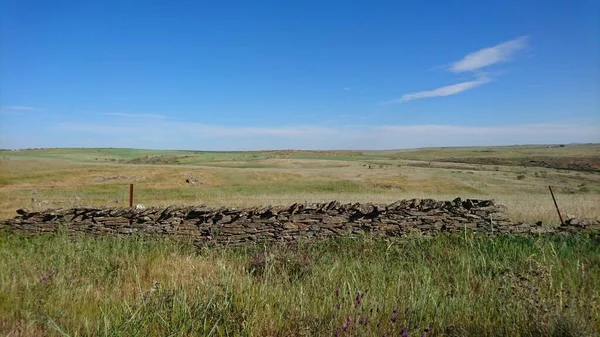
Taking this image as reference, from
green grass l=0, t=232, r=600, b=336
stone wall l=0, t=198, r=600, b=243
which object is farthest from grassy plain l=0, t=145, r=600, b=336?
stone wall l=0, t=198, r=600, b=243

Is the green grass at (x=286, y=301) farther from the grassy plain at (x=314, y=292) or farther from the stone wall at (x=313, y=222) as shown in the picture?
the stone wall at (x=313, y=222)

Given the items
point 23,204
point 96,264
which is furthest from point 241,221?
point 23,204

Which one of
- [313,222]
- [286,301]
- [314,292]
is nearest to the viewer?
[286,301]

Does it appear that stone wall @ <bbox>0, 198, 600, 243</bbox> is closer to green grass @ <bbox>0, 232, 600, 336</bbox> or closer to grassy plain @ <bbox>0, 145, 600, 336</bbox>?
grassy plain @ <bbox>0, 145, 600, 336</bbox>

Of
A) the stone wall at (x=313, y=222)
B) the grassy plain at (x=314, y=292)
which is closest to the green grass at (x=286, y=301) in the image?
the grassy plain at (x=314, y=292)

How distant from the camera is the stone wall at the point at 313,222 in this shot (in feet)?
35.4

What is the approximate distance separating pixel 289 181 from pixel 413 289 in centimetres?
4214

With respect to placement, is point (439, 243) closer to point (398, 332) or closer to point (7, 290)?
point (398, 332)

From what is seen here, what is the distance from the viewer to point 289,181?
154ft

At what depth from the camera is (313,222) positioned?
1091 cm

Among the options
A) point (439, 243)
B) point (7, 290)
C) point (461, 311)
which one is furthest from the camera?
point (439, 243)

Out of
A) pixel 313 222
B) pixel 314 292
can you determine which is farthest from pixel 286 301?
pixel 313 222

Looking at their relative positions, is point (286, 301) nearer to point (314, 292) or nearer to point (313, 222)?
point (314, 292)

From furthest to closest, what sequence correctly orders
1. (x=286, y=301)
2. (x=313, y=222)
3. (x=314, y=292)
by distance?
1. (x=313, y=222)
2. (x=314, y=292)
3. (x=286, y=301)
